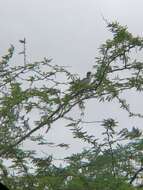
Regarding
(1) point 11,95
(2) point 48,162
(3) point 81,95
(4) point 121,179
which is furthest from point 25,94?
(4) point 121,179

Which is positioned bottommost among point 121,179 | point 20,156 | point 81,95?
point 121,179

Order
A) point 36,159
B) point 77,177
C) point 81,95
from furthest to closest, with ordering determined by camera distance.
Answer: point 81,95 → point 36,159 → point 77,177

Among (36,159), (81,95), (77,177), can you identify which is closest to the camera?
(77,177)

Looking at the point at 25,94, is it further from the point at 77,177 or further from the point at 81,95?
the point at 77,177

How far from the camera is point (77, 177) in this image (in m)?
5.88

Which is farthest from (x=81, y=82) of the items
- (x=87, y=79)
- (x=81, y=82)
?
(x=87, y=79)

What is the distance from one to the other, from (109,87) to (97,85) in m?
0.15

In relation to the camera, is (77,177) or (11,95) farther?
(11,95)

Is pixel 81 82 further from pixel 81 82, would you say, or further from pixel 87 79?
pixel 87 79

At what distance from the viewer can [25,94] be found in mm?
7078

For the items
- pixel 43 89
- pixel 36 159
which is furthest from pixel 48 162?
pixel 43 89

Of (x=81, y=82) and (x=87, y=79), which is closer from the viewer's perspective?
(x=81, y=82)

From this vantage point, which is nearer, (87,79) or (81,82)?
(81,82)

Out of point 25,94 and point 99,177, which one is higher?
point 25,94
